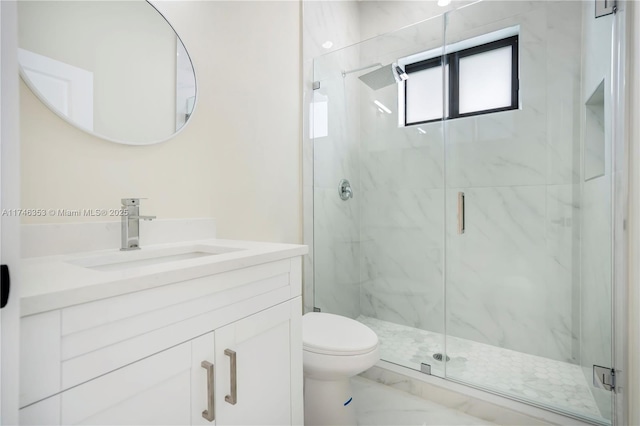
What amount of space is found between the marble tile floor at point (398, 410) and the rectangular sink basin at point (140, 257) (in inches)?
44.5

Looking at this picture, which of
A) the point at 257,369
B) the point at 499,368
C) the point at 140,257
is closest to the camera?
the point at 257,369

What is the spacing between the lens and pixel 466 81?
6.81 feet

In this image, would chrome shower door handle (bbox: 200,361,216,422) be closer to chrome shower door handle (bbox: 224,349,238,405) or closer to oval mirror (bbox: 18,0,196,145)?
chrome shower door handle (bbox: 224,349,238,405)

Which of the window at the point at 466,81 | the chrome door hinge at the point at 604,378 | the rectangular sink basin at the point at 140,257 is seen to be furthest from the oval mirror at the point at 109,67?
the chrome door hinge at the point at 604,378

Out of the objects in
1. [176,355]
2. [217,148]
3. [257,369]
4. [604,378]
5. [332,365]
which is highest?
[217,148]

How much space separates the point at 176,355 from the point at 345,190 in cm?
174

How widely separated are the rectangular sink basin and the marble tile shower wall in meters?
1.39

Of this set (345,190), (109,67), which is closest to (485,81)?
(345,190)

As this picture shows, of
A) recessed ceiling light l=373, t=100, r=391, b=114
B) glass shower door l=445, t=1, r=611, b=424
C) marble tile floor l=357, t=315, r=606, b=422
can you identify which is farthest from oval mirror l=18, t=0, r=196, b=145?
marble tile floor l=357, t=315, r=606, b=422

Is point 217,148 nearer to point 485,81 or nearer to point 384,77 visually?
point 384,77

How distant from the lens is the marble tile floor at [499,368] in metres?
1.51

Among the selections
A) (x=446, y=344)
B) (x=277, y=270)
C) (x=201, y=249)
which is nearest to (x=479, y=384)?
(x=446, y=344)

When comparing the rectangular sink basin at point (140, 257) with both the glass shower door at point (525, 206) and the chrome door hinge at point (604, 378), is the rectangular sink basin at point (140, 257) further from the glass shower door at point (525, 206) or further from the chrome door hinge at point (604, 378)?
the chrome door hinge at point (604, 378)

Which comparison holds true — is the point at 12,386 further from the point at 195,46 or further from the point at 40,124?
the point at 195,46
